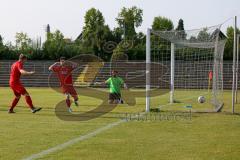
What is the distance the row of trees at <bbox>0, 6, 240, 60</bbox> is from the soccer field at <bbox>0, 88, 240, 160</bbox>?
89.7ft

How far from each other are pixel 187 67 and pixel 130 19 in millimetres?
44465

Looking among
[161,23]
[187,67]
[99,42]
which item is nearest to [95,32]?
[99,42]

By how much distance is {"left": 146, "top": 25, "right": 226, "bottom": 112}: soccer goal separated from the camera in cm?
1831

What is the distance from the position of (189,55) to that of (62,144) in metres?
16.3

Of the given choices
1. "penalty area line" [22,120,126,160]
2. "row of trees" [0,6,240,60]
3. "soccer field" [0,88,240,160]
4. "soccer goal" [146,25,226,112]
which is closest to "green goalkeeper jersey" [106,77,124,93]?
"soccer goal" [146,25,226,112]

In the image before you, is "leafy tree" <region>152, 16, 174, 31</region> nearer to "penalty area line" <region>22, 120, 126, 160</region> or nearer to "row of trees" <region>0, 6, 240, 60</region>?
"row of trees" <region>0, 6, 240, 60</region>

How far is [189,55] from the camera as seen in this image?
81.1 feet

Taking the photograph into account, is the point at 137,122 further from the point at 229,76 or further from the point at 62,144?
the point at 229,76

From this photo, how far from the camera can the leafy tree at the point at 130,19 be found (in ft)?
242

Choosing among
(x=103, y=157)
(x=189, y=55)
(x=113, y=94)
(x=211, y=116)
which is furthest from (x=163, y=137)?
(x=189, y=55)

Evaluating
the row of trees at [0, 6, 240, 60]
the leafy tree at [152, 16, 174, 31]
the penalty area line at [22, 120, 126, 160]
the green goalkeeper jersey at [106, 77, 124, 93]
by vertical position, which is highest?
the leafy tree at [152, 16, 174, 31]

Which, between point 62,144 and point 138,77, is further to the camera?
point 138,77

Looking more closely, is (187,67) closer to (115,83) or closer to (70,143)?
(115,83)

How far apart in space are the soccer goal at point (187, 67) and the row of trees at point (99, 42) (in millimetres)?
6779
